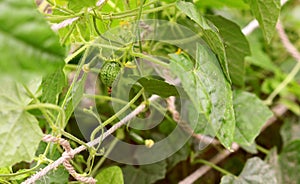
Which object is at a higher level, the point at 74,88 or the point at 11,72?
the point at 11,72

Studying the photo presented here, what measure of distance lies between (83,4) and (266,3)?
0.25 metres

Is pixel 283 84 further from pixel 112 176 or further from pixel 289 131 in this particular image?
pixel 112 176

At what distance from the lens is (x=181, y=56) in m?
0.56

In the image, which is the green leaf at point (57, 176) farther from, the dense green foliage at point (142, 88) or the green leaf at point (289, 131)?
the green leaf at point (289, 131)

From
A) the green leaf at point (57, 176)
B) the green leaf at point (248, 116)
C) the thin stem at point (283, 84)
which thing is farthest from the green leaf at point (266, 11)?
the thin stem at point (283, 84)

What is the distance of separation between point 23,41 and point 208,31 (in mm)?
282

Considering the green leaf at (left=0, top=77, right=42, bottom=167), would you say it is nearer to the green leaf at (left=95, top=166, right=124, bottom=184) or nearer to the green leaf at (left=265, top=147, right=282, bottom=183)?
the green leaf at (left=95, top=166, right=124, bottom=184)

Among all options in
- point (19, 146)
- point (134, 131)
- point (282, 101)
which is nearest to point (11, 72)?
point (19, 146)

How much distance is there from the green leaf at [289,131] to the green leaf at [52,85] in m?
0.63

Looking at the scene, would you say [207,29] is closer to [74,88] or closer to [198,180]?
[74,88]

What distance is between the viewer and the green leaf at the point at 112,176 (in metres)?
0.71

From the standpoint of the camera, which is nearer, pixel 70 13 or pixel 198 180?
pixel 70 13

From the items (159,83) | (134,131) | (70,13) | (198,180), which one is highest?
(70,13)

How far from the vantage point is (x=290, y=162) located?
992mm
